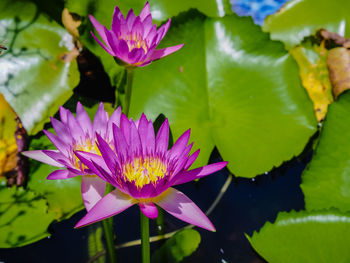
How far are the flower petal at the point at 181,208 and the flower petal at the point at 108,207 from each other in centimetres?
6

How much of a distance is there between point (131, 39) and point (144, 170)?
424 mm

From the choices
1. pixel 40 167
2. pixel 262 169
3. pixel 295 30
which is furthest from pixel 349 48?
pixel 40 167

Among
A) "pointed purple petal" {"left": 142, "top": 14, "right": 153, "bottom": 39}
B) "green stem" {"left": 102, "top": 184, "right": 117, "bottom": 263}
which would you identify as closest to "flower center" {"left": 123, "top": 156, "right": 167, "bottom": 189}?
"green stem" {"left": 102, "top": 184, "right": 117, "bottom": 263}

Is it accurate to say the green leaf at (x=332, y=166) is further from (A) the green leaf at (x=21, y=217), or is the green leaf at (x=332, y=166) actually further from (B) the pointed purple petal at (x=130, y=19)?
(A) the green leaf at (x=21, y=217)

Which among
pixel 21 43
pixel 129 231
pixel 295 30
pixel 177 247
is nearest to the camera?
pixel 177 247

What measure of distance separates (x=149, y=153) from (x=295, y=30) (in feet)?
4.08

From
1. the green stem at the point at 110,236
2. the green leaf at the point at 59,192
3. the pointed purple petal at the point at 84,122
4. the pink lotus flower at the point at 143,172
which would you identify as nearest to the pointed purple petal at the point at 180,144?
the pink lotus flower at the point at 143,172

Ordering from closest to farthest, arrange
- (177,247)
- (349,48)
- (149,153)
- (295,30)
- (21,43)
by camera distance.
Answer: (149,153) < (177,247) < (21,43) < (349,48) < (295,30)

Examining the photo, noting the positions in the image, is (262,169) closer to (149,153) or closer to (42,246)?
(149,153)

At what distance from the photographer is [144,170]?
26.4 inches

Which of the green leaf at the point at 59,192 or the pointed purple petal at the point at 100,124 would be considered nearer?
the pointed purple petal at the point at 100,124

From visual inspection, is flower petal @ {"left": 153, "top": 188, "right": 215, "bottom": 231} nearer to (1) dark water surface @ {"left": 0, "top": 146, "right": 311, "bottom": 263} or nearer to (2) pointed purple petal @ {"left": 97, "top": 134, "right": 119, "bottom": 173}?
(2) pointed purple petal @ {"left": 97, "top": 134, "right": 119, "bottom": 173}

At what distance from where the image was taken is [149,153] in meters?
0.71

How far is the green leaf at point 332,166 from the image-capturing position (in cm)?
113
